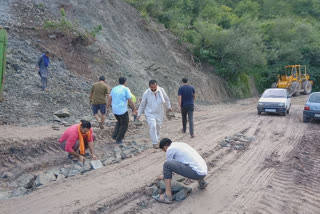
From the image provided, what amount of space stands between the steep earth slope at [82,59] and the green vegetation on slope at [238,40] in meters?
1.28

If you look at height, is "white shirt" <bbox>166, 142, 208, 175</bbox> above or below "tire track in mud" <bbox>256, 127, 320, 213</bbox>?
above

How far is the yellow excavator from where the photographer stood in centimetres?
2320

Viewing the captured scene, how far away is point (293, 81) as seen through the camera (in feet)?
77.6

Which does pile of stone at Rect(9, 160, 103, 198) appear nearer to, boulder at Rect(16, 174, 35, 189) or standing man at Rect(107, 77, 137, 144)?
boulder at Rect(16, 174, 35, 189)

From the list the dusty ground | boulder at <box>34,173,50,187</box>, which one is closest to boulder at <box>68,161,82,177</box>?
the dusty ground

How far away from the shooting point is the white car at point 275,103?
1360 centimetres

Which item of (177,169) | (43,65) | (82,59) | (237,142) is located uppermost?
(82,59)

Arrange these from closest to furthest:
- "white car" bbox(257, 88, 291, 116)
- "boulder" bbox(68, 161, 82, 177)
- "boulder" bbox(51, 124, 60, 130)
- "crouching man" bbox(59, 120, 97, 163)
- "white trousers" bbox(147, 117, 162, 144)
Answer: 1. "boulder" bbox(68, 161, 82, 177)
2. "crouching man" bbox(59, 120, 97, 163)
3. "white trousers" bbox(147, 117, 162, 144)
4. "boulder" bbox(51, 124, 60, 130)
5. "white car" bbox(257, 88, 291, 116)

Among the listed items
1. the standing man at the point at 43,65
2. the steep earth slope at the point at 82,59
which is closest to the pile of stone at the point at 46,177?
the steep earth slope at the point at 82,59

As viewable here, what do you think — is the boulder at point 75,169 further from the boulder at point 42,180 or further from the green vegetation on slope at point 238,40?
the green vegetation on slope at point 238,40

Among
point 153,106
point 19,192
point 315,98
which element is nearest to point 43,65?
point 153,106

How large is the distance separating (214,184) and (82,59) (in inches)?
439

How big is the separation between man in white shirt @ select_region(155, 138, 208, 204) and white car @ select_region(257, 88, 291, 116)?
1034 cm

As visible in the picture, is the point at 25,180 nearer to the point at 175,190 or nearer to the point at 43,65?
the point at 175,190
